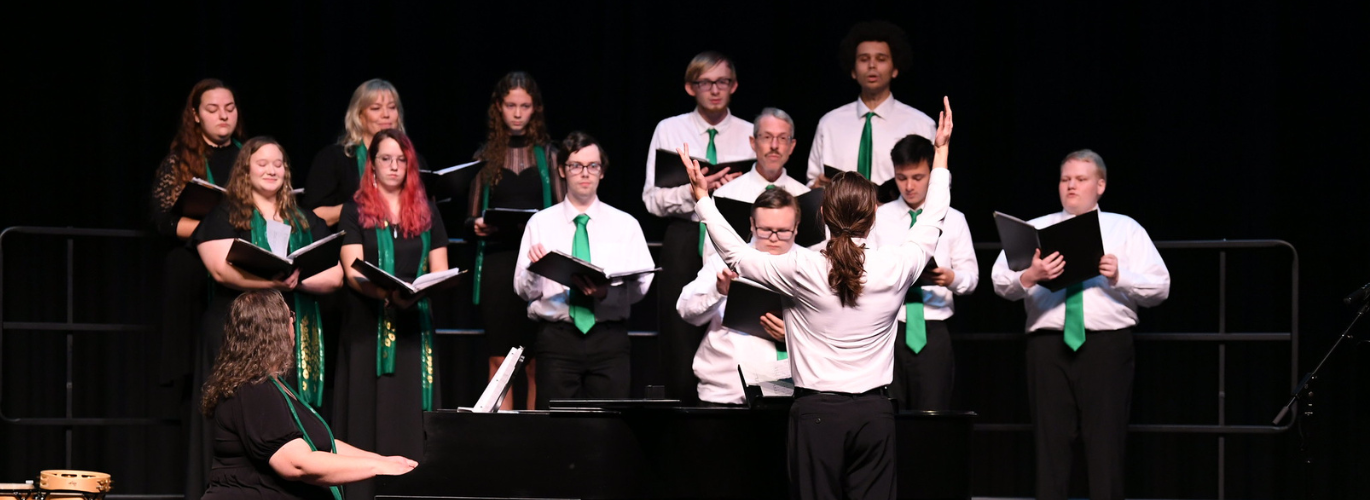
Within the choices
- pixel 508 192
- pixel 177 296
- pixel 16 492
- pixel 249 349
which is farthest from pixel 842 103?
pixel 16 492

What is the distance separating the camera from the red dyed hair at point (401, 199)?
4422 millimetres

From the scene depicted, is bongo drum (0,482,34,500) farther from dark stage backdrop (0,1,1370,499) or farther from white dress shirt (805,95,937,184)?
white dress shirt (805,95,937,184)

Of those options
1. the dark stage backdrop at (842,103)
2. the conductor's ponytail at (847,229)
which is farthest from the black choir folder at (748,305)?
the dark stage backdrop at (842,103)

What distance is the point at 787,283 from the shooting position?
325 cm

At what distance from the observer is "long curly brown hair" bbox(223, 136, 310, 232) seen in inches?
171

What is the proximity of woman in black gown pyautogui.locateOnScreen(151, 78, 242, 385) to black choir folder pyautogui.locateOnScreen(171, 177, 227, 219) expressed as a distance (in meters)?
0.04

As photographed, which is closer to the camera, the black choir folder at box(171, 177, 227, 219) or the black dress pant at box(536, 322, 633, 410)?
the black choir folder at box(171, 177, 227, 219)

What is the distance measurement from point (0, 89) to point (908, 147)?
13.9 feet

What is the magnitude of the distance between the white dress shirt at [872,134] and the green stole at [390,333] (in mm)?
1578

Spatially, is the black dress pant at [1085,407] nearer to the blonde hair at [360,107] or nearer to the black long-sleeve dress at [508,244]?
the black long-sleeve dress at [508,244]

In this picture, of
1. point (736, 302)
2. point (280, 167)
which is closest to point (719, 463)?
point (736, 302)

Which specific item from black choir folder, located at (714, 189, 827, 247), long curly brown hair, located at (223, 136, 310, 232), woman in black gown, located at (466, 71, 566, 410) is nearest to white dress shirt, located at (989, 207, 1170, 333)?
black choir folder, located at (714, 189, 827, 247)

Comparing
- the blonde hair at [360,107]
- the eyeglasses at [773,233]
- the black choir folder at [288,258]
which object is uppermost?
the blonde hair at [360,107]

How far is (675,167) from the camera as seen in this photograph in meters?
4.64
